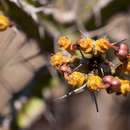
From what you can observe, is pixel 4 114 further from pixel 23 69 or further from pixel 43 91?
pixel 23 69

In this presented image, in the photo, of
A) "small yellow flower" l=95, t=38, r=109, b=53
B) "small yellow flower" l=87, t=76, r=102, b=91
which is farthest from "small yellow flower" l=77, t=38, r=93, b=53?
"small yellow flower" l=87, t=76, r=102, b=91

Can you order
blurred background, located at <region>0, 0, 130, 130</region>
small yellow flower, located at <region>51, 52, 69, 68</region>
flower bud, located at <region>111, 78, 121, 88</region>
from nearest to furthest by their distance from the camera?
flower bud, located at <region>111, 78, 121, 88</region>, small yellow flower, located at <region>51, 52, 69, 68</region>, blurred background, located at <region>0, 0, 130, 130</region>

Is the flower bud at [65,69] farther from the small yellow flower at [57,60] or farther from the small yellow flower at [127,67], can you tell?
the small yellow flower at [127,67]

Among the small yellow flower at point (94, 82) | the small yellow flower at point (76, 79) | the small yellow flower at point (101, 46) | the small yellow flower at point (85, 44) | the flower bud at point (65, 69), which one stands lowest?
the small yellow flower at point (94, 82)

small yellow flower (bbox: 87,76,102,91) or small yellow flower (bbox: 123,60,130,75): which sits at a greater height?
small yellow flower (bbox: 87,76,102,91)

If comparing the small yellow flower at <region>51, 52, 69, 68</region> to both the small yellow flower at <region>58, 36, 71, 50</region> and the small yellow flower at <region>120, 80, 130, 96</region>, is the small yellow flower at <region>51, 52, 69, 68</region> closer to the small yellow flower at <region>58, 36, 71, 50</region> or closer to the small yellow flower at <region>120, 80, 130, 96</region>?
the small yellow flower at <region>58, 36, 71, 50</region>

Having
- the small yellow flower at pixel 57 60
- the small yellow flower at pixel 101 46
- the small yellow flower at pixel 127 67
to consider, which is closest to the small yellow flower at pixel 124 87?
the small yellow flower at pixel 127 67

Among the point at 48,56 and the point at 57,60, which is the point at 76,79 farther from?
the point at 48,56
